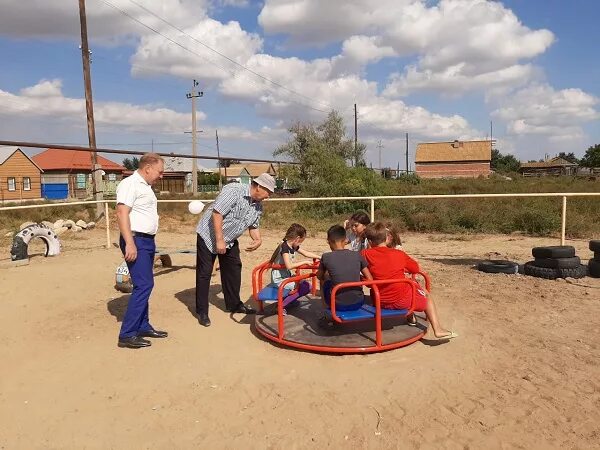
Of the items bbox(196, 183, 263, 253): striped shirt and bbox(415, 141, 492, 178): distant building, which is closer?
bbox(196, 183, 263, 253): striped shirt

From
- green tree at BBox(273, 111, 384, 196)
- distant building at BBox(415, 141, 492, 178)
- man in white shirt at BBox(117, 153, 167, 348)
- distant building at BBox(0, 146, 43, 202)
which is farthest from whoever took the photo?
distant building at BBox(415, 141, 492, 178)

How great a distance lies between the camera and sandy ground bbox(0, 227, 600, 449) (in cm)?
283

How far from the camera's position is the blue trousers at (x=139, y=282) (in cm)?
412

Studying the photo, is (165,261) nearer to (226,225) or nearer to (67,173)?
(226,225)

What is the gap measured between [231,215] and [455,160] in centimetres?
6512

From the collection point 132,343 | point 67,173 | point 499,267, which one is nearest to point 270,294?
point 132,343

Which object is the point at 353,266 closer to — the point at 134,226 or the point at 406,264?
the point at 406,264

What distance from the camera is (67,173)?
49531 millimetres

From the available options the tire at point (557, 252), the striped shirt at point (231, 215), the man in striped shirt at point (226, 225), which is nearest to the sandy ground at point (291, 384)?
the man in striped shirt at point (226, 225)

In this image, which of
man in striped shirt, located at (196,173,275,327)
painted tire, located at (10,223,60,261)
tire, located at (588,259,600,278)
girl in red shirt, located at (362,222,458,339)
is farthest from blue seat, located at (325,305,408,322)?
painted tire, located at (10,223,60,261)

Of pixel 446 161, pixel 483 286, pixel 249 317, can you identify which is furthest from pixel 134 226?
pixel 446 161

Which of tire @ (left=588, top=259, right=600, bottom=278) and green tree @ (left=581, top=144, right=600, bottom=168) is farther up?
green tree @ (left=581, top=144, right=600, bottom=168)

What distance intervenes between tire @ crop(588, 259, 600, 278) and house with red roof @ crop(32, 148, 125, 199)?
135 feet

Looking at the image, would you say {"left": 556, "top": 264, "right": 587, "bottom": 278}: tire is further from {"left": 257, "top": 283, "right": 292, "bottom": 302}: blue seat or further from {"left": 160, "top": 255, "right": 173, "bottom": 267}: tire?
{"left": 160, "top": 255, "right": 173, "bottom": 267}: tire
